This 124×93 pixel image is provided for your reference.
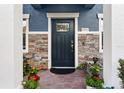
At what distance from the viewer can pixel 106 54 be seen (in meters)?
4.60

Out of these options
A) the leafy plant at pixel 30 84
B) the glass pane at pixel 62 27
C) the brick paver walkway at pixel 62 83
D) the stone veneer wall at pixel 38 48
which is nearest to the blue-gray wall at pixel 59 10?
the stone veneer wall at pixel 38 48

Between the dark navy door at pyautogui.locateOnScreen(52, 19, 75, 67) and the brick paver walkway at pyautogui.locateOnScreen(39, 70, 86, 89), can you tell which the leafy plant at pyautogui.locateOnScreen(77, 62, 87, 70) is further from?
the brick paver walkway at pyautogui.locateOnScreen(39, 70, 86, 89)

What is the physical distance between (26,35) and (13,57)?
5269mm

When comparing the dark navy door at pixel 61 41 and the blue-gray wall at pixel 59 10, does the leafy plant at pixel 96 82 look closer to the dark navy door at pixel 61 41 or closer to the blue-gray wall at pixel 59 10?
the dark navy door at pixel 61 41

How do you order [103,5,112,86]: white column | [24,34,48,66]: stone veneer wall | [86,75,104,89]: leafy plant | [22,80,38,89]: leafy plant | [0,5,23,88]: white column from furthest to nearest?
[24,34,48,66]: stone veneer wall
[86,75,104,89]: leafy plant
[22,80,38,89]: leafy plant
[103,5,112,86]: white column
[0,5,23,88]: white column

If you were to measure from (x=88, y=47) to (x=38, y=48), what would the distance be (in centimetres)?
211

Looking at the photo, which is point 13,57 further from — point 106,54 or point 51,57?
point 51,57

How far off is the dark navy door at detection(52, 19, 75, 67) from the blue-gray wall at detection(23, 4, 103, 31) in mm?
421

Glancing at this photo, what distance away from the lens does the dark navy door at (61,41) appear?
9.09 metres

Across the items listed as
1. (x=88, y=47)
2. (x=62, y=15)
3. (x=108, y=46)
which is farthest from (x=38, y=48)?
(x=108, y=46)

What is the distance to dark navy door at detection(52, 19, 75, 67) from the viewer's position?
9.09m

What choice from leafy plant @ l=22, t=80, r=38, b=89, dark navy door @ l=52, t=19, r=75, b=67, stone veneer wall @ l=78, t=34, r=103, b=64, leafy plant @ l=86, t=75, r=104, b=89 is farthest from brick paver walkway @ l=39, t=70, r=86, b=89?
stone veneer wall @ l=78, t=34, r=103, b=64

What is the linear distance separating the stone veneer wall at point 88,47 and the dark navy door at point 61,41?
38 cm
